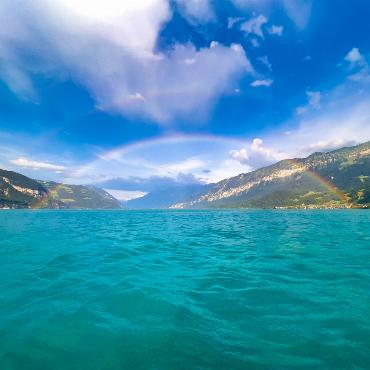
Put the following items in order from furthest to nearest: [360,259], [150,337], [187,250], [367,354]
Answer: [187,250] < [360,259] < [150,337] < [367,354]

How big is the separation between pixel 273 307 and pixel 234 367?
571 cm

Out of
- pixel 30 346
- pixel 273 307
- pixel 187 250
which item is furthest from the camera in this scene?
pixel 187 250

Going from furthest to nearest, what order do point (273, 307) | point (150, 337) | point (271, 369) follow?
1. point (273, 307)
2. point (150, 337)
3. point (271, 369)

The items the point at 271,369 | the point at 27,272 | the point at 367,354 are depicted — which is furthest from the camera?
the point at 27,272

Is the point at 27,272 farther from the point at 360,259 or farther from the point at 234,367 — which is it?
the point at 360,259

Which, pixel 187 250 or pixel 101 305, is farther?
pixel 187 250

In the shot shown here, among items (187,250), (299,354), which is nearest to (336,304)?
(299,354)

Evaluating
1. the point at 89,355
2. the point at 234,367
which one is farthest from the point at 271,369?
the point at 89,355

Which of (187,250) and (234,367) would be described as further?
(187,250)

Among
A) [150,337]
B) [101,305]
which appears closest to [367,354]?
[150,337]

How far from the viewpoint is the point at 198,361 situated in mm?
8836

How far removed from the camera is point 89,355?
370 inches

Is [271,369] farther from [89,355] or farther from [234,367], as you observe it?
[89,355]

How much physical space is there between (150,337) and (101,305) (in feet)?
14.6
